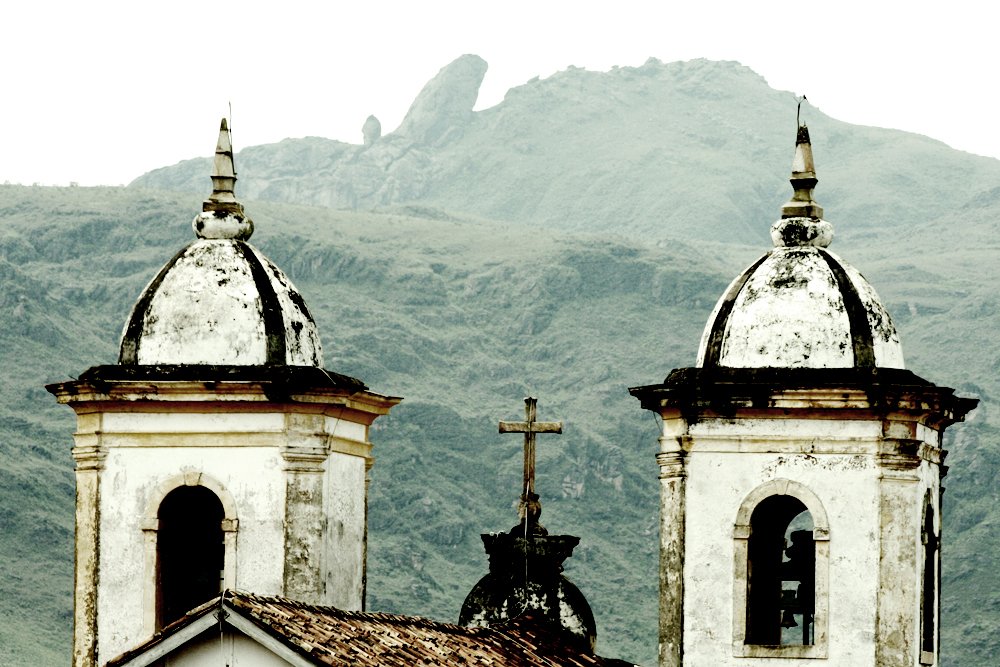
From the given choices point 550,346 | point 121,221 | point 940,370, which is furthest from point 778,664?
point 121,221

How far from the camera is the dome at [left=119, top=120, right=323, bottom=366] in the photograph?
22797mm

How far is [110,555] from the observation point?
22.8m

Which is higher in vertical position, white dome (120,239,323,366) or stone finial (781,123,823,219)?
stone finial (781,123,823,219)

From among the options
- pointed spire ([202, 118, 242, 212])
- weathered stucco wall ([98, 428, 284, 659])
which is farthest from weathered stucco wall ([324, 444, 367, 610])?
pointed spire ([202, 118, 242, 212])

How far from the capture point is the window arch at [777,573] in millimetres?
22234

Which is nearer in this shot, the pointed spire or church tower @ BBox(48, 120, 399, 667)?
church tower @ BBox(48, 120, 399, 667)

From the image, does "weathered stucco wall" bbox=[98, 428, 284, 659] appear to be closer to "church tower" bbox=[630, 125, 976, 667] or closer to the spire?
"church tower" bbox=[630, 125, 976, 667]

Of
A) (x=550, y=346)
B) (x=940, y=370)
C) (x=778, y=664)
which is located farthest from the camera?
(x=550, y=346)

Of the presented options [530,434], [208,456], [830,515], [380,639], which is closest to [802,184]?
[830,515]

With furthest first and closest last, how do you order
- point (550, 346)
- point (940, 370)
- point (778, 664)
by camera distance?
point (550, 346)
point (940, 370)
point (778, 664)

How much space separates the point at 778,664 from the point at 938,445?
243 cm

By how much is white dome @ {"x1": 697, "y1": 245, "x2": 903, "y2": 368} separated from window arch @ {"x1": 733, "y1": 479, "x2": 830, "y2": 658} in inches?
41.3

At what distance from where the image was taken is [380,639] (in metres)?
18.8

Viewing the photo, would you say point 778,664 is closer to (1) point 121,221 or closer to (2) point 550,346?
(2) point 550,346
